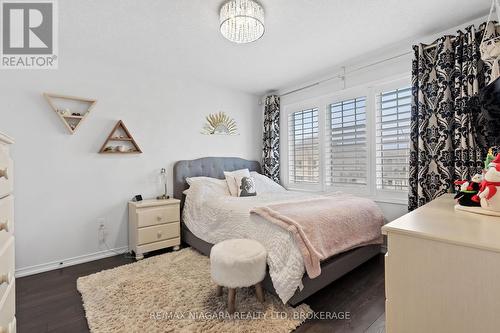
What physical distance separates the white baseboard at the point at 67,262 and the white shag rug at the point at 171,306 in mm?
539

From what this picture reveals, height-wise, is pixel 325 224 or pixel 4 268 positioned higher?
pixel 4 268

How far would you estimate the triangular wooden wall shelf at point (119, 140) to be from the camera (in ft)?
9.32

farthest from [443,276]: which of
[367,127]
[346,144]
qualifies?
[346,144]

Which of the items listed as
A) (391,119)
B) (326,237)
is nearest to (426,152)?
(391,119)

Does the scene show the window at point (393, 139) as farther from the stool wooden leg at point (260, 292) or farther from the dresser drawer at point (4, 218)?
the dresser drawer at point (4, 218)

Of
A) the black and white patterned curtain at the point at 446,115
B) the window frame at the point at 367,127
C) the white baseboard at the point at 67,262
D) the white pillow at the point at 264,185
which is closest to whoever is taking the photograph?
the black and white patterned curtain at the point at 446,115

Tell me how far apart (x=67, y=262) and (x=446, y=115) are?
411cm

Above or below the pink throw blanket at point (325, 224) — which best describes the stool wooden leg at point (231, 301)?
below

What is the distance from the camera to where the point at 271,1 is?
6.19 feet

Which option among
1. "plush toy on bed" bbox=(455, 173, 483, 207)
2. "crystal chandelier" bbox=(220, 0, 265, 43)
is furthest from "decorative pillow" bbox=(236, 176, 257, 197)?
"plush toy on bed" bbox=(455, 173, 483, 207)

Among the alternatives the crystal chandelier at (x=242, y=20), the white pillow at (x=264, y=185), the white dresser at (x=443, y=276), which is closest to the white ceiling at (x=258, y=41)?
the crystal chandelier at (x=242, y=20)

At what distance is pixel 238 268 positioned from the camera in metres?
1.68

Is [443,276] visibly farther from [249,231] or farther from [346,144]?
[346,144]

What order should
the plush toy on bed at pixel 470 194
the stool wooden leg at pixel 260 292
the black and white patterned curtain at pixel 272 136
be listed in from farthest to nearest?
the black and white patterned curtain at pixel 272 136 → the stool wooden leg at pixel 260 292 → the plush toy on bed at pixel 470 194
